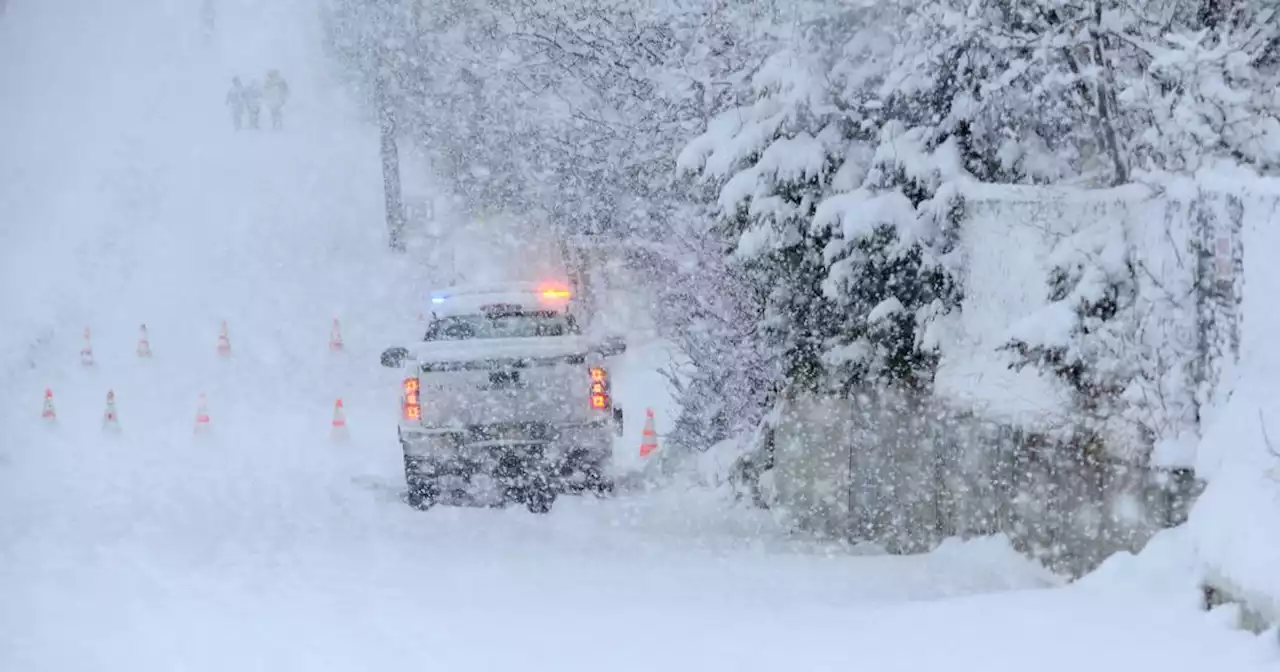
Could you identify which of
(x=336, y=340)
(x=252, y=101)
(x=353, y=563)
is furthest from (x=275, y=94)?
(x=353, y=563)

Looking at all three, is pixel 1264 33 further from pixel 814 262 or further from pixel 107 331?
pixel 107 331

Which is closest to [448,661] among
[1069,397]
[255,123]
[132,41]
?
[1069,397]

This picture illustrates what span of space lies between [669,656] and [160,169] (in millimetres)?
38694

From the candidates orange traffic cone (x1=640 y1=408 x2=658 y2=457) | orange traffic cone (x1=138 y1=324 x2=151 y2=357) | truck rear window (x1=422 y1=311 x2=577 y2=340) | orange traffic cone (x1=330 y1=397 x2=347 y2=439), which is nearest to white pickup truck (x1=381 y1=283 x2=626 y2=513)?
truck rear window (x1=422 y1=311 x2=577 y2=340)

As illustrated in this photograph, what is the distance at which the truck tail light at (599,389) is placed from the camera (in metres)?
12.8

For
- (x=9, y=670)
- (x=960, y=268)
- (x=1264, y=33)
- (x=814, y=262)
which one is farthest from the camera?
(x=814, y=262)

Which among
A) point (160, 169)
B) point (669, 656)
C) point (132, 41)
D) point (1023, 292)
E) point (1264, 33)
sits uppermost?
point (132, 41)

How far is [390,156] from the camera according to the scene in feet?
122

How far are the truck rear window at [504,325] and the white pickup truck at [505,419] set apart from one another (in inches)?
30.4

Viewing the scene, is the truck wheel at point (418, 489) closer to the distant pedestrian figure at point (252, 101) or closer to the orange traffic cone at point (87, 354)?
the orange traffic cone at point (87, 354)

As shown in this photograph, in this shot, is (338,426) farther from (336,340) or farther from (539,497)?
(336,340)

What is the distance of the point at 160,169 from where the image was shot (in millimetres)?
43281

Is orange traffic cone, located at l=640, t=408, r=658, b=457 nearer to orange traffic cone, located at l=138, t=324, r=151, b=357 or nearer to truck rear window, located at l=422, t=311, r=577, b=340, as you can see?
truck rear window, located at l=422, t=311, r=577, b=340

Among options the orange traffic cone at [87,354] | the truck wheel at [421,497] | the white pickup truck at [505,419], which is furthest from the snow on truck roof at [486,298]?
the orange traffic cone at [87,354]
